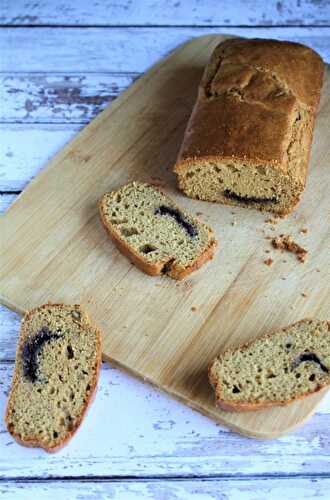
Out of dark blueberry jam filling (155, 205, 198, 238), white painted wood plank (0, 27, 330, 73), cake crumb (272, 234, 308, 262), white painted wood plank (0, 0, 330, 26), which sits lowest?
cake crumb (272, 234, 308, 262)

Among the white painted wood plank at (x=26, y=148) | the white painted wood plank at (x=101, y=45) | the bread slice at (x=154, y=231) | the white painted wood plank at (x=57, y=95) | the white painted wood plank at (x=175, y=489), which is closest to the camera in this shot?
the white painted wood plank at (x=175, y=489)

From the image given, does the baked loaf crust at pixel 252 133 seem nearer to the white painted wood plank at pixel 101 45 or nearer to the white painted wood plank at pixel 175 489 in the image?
the white painted wood plank at pixel 101 45

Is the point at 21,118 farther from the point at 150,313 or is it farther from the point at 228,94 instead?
the point at 150,313

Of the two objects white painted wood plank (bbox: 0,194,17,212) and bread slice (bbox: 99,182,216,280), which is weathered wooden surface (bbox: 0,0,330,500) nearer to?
white painted wood plank (bbox: 0,194,17,212)

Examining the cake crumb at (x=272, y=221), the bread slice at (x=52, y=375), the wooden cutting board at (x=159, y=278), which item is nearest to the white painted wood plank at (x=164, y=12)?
the wooden cutting board at (x=159, y=278)

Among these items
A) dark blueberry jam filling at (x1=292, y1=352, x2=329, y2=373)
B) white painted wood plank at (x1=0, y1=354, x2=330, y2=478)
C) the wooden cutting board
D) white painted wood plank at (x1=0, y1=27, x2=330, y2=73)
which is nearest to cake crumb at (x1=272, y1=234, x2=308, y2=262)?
the wooden cutting board
